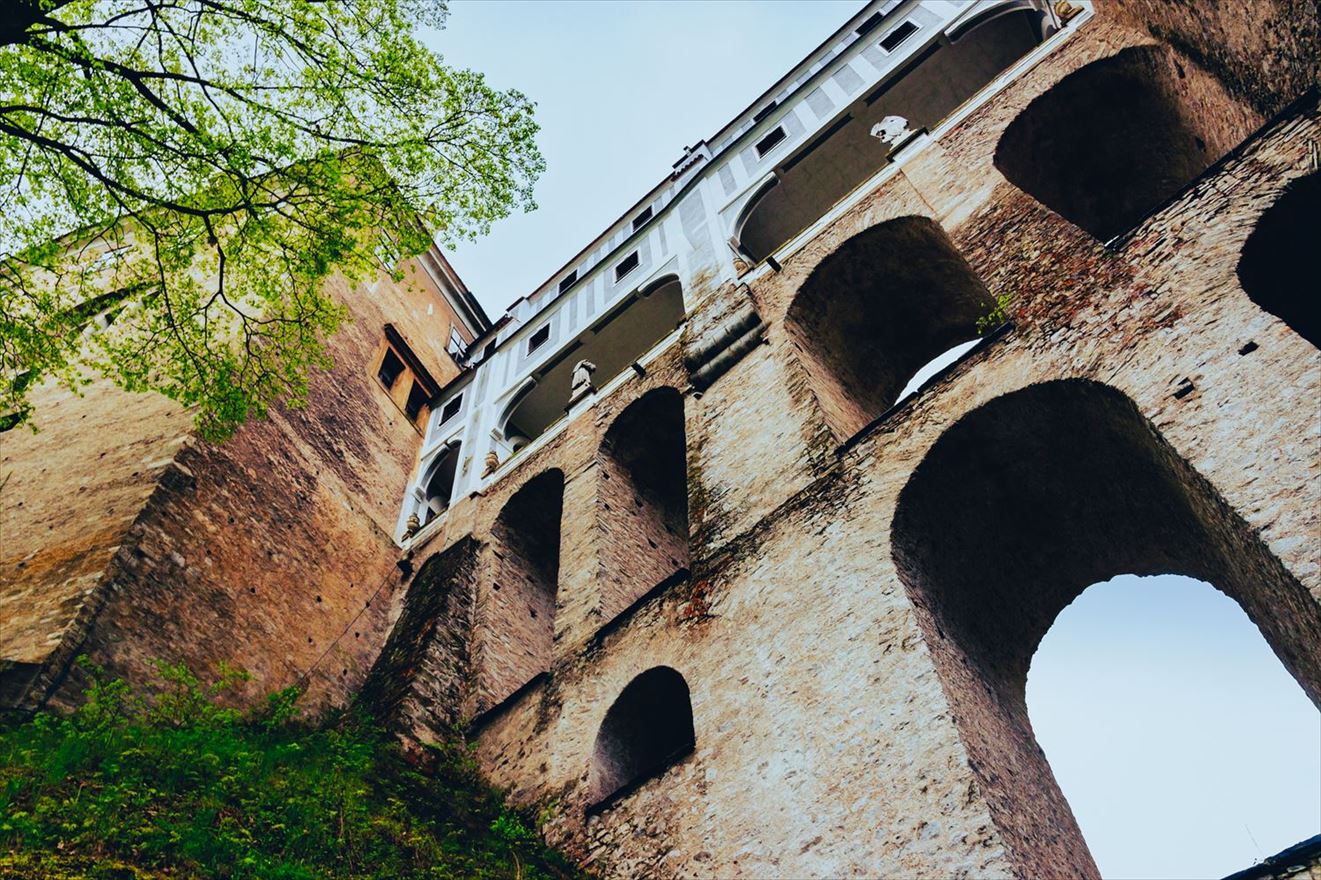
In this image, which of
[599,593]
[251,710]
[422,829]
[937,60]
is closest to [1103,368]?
[599,593]

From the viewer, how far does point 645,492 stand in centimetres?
1502

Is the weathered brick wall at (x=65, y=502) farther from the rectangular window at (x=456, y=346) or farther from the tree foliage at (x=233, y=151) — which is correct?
the rectangular window at (x=456, y=346)

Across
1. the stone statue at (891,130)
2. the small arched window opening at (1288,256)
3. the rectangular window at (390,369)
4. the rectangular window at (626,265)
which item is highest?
the rectangular window at (390,369)

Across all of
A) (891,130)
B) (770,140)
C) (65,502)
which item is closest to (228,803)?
(65,502)

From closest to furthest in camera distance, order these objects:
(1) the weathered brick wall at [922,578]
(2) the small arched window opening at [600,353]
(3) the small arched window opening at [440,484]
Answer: (1) the weathered brick wall at [922,578] → (2) the small arched window opening at [600,353] → (3) the small arched window opening at [440,484]

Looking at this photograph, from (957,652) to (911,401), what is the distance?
2.82 m

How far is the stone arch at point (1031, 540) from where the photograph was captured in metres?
7.66

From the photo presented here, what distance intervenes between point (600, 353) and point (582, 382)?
2.18 meters

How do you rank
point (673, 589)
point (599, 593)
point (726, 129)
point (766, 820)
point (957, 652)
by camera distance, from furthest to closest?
point (726, 129), point (599, 593), point (673, 589), point (957, 652), point (766, 820)

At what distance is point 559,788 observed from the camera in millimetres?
10008


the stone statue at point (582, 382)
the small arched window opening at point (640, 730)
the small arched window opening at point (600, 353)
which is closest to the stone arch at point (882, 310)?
the small arched window opening at point (640, 730)

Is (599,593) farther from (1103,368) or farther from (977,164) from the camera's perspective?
(977,164)

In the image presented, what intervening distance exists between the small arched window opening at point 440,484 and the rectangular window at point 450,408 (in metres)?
1.10

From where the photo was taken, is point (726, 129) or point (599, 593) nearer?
point (599, 593)
